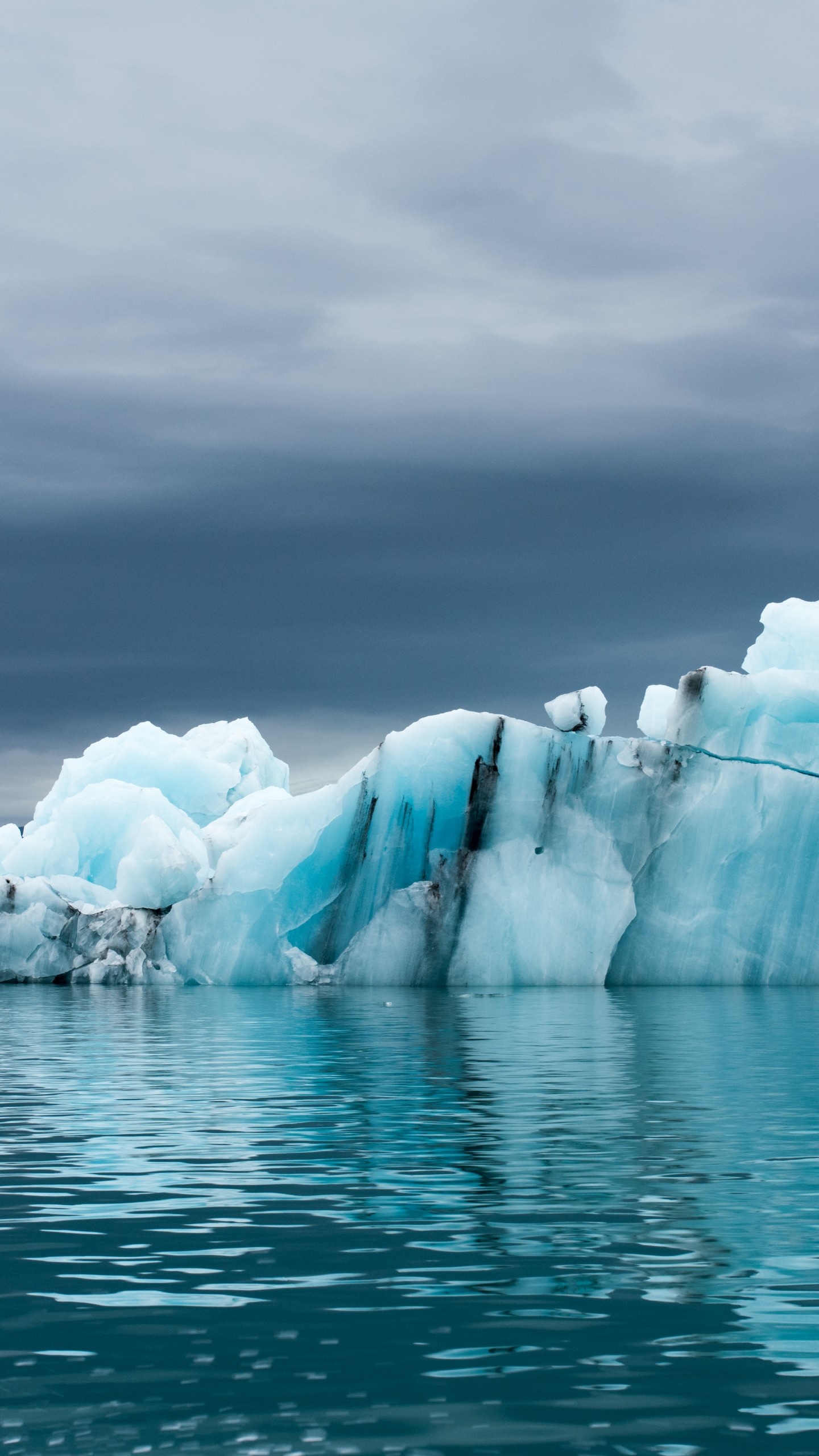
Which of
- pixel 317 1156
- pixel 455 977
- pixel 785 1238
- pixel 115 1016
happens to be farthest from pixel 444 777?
pixel 785 1238

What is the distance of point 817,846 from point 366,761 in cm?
999

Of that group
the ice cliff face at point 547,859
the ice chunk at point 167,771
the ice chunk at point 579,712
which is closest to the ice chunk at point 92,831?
the ice chunk at point 167,771

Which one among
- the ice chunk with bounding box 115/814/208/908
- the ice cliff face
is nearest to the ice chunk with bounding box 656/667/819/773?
the ice cliff face

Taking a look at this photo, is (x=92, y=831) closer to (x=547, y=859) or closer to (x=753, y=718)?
(x=547, y=859)

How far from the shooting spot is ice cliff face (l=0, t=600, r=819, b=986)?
3319cm

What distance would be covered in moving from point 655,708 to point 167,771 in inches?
642

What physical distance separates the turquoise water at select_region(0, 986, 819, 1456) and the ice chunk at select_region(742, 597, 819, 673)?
23.4 m

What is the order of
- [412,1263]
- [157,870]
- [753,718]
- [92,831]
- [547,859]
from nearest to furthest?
[412,1263]
[547,859]
[753,718]
[157,870]
[92,831]

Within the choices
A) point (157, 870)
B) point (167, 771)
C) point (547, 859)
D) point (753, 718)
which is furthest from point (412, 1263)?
point (167, 771)

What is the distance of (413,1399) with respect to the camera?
15.9 ft

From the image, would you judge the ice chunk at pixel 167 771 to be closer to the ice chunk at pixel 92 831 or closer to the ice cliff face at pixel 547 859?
the ice chunk at pixel 92 831

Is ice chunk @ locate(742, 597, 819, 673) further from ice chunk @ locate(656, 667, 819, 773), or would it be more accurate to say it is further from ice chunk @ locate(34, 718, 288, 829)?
ice chunk @ locate(34, 718, 288, 829)

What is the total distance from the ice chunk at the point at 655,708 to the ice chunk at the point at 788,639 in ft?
6.82

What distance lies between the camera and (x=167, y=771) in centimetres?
4788
